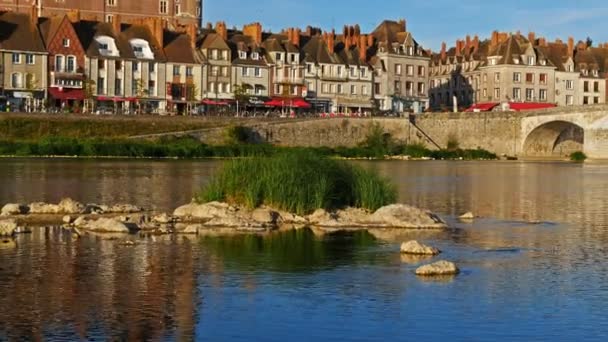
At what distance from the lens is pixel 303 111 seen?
10350 cm

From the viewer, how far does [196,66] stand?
94812 millimetres

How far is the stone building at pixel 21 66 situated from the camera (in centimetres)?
8544

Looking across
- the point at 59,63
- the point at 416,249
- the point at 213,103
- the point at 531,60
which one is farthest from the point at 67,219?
the point at 531,60

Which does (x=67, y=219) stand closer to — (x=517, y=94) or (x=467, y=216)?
(x=467, y=216)

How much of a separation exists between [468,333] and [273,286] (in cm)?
457

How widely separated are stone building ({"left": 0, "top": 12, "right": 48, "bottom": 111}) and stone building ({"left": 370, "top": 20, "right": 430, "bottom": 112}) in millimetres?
36721

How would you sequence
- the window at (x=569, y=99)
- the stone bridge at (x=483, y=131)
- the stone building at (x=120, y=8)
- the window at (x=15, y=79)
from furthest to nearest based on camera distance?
1. the window at (x=569, y=99)
2. the stone building at (x=120, y=8)
3. the stone bridge at (x=483, y=131)
4. the window at (x=15, y=79)

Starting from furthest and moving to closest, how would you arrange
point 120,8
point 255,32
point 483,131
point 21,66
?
point 120,8 → point 255,32 → point 483,131 → point 21,66

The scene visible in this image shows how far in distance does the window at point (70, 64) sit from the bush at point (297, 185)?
60.1 m

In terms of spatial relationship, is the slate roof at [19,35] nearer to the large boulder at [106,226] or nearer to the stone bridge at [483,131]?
the stone bridge at [483,131]

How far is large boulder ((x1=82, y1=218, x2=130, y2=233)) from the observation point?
26.4 m

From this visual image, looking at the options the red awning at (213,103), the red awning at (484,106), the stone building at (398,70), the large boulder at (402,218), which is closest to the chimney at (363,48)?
the stone building at (398,70)

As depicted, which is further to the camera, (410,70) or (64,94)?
(410,70)

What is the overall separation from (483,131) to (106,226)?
74.1 m
